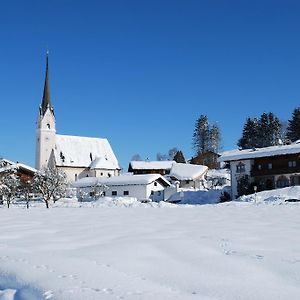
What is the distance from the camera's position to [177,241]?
8602mm

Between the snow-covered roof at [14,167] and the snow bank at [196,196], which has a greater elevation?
the snow-covered roof at [14,167]

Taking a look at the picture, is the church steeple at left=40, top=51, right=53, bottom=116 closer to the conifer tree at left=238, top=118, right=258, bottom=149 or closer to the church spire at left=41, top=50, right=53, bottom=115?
the church spire at left=41, top=50, right=53, bottom=115

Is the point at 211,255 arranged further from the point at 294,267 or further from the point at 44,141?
the point at 44,141

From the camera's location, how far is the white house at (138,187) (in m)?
57.9

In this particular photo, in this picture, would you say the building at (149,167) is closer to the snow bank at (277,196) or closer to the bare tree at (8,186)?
the snow bank at (277,196)

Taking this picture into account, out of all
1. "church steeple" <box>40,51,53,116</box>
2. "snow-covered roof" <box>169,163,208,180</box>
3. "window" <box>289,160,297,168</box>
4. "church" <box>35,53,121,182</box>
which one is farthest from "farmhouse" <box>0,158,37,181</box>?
"window" <box>289,160,297,168</box>

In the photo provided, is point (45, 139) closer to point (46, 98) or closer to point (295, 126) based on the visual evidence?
point (46, 98)

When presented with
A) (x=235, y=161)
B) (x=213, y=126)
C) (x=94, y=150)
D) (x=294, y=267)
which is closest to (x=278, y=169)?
(x=235, y=161)

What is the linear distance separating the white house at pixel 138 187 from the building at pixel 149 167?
1175 cm

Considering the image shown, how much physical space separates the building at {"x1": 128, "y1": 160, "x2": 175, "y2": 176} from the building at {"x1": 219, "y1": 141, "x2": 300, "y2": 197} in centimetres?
2280

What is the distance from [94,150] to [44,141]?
932 centimetres

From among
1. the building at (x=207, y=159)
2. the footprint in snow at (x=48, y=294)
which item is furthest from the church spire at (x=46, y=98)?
the footprint in snow at (x=48, y=294)

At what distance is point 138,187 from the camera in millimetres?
58156

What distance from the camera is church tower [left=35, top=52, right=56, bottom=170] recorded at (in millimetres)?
73938
